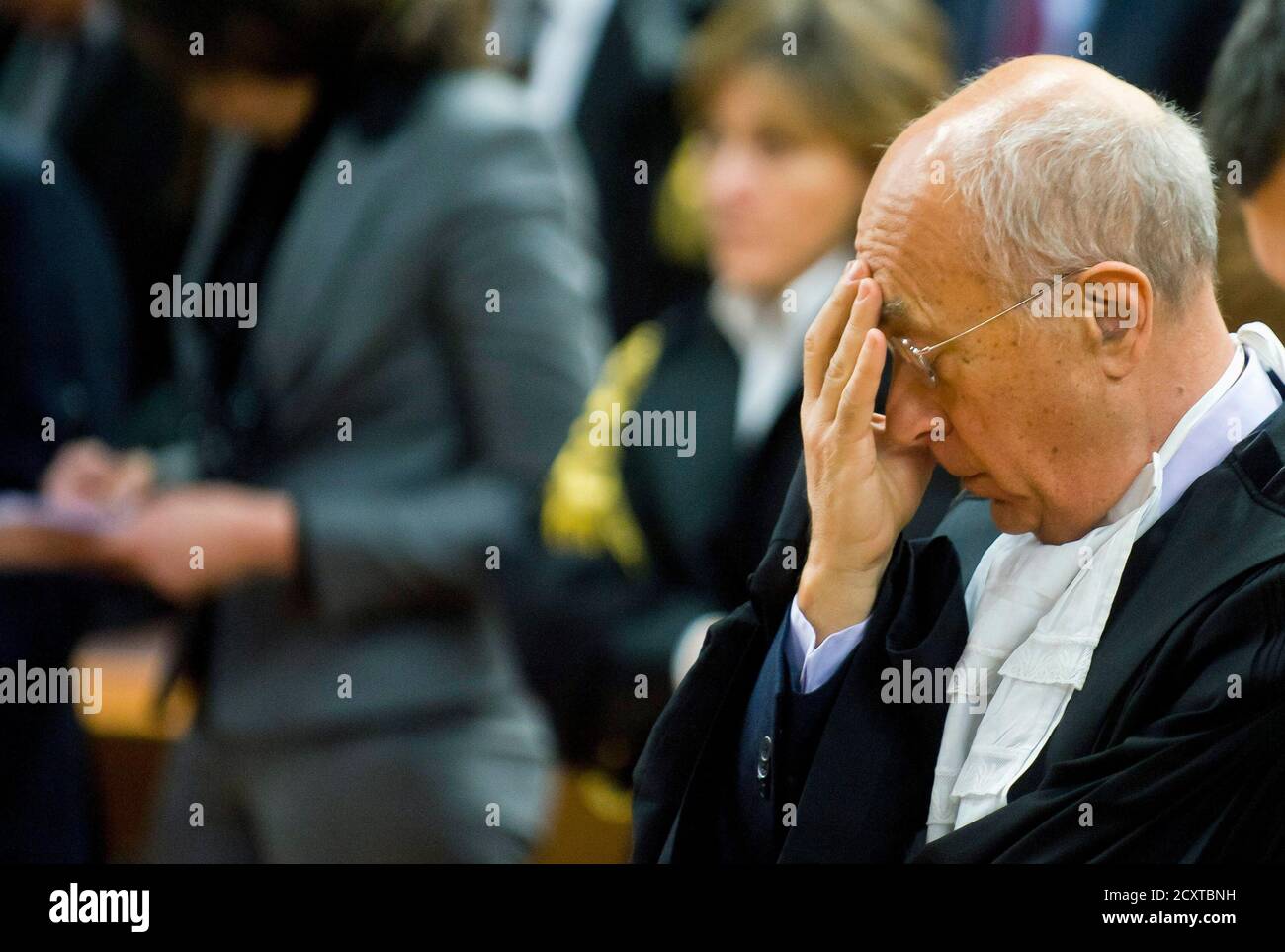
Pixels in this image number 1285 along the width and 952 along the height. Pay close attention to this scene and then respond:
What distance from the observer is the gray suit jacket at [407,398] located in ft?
8.87

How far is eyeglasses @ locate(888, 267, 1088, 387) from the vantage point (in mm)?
1713

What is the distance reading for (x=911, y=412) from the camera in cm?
179

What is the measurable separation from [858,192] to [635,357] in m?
0.47

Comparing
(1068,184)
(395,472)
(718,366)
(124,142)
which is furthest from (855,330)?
(124,142)

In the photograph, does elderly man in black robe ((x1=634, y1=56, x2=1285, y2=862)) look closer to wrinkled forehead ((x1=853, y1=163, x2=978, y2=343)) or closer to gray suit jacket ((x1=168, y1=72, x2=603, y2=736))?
wrinkled forehead ((x1=853, y1=163, x2=978, y2=343))

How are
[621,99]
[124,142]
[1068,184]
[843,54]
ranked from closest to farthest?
[1068,184] → [843,54] → [621,99] → [124,142]

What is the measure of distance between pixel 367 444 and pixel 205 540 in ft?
1.01

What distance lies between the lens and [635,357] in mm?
2754

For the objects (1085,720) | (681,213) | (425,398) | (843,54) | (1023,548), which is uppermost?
(843,54)

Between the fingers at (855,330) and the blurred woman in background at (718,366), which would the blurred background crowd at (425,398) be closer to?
the blurred woman in background at (718,366)

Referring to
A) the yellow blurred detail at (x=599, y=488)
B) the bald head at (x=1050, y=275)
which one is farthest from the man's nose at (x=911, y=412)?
the yellow blurred detail at (x=599, y=488)

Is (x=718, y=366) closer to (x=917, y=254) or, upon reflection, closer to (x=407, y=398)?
(x=407, y=398)
